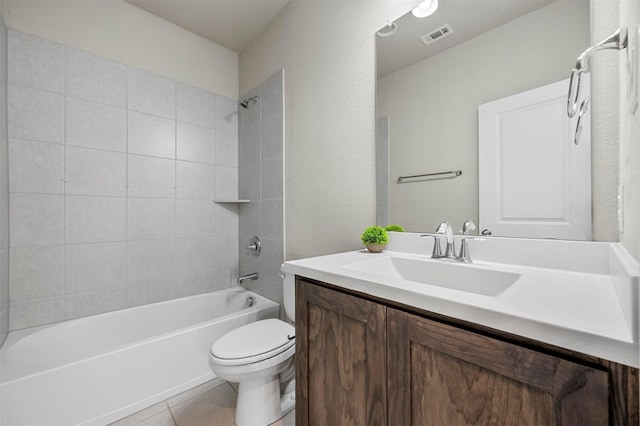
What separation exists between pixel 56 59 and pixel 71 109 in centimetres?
31

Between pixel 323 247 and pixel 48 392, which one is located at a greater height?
pixel 323 247

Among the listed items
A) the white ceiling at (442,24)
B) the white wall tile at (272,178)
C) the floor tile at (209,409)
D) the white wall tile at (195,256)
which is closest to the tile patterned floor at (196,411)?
the floor tile at (209,409)

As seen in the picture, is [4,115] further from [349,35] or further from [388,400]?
Result: [388,400]

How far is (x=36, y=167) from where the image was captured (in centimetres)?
160

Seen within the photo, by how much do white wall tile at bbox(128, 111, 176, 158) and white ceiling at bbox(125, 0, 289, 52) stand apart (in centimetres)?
79

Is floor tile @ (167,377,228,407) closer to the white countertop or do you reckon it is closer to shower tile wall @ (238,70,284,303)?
shower tile wall @ (238,70,284,303)

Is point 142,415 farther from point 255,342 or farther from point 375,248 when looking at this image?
point 375,248

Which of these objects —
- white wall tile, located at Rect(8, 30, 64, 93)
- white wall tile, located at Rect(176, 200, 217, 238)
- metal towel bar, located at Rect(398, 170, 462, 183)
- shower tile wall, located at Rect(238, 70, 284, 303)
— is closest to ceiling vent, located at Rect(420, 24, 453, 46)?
A: metal towel bar, located at Rect(398, 170, 462, 183)

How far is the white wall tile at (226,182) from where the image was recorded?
7.84 feet

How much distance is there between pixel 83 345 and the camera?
65.9 inches

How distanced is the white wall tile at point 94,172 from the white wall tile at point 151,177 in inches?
1.9

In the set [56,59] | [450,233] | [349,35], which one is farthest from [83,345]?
[349,35]

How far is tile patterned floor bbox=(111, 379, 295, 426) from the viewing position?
1.37 metres

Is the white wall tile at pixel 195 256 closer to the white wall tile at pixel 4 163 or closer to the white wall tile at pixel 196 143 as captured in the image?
the white wall tile at pixel 196 143
